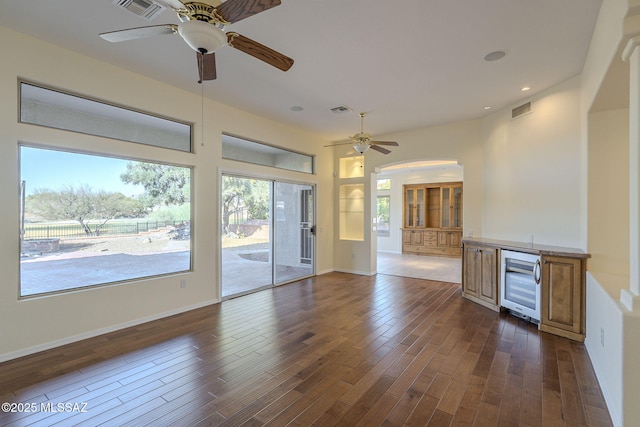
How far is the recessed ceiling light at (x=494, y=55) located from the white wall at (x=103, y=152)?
374cm

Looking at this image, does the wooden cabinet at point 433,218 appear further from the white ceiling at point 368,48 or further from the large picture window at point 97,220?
the large picture window at point 97,220

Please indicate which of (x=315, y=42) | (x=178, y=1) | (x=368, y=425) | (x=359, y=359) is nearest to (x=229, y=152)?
(x=315, y=42)

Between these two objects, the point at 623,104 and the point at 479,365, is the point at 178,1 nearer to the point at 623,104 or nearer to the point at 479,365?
the point at 479,365

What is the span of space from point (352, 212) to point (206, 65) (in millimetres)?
5383

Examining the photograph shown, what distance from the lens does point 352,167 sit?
24.8ft

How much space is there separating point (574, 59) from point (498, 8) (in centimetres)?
168

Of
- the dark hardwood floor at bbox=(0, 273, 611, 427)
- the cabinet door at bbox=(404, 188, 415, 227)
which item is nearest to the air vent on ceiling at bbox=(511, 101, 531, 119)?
the dark hardwood floor at bbox=(0, 273, 611, 427)

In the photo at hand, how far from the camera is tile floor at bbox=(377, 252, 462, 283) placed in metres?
6.86

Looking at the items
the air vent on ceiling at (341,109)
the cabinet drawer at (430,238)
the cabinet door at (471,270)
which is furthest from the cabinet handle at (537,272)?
the cabinet drawer at (430,238)

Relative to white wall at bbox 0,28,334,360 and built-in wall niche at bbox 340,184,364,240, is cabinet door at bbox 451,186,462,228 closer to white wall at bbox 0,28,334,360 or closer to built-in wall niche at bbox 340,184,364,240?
built-in wall niche at bbox 340,184,364,240

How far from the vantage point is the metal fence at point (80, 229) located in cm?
322

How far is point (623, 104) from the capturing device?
308cm

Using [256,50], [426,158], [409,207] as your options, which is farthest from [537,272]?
[409,207]

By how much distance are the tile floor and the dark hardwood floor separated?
8.97 ft
